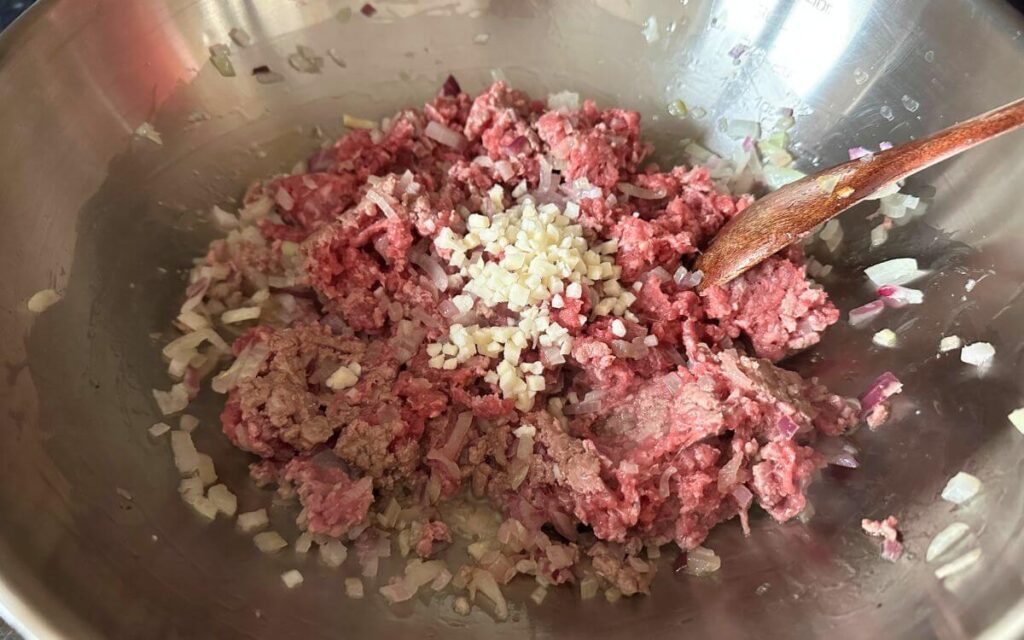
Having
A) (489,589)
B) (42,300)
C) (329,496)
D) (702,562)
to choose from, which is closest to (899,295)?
(702,562)

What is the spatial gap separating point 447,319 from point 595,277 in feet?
1.74

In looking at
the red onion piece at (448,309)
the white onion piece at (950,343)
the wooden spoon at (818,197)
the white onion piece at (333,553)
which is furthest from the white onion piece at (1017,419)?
the white onion piece at (333,553)

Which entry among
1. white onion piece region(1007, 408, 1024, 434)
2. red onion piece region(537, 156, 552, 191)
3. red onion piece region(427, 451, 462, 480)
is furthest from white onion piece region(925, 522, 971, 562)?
red onion piece region(537, 156, 552, 191)

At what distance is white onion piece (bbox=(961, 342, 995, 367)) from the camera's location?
7.42 feet

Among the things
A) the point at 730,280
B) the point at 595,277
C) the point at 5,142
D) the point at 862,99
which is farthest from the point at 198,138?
the point at 862,99

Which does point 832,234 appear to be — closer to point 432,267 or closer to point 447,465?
point 432,267

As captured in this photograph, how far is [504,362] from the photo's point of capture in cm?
237

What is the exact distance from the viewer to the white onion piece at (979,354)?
2.26 m

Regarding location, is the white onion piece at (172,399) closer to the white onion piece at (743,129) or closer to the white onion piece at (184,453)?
the white onion piece at (184,453)

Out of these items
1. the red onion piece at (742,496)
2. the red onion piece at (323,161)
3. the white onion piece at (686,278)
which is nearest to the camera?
the red onion piece at (742,496)

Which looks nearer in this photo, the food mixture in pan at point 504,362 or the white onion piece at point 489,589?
the white onion piece at point 489,589

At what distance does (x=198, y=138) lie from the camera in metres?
2.67

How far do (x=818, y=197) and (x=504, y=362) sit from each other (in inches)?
46.0

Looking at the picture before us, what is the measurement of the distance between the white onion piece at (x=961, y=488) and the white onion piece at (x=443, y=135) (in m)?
2.03
